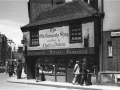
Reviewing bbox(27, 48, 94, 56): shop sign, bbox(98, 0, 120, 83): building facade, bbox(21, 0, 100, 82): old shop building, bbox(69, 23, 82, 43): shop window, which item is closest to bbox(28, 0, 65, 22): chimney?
bbox(21, 0, 100, 82): old shop building

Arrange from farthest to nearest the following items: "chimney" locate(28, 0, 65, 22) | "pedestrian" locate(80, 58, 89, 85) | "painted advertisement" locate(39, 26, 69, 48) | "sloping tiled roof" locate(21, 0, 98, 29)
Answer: "chimney" locate(28, 0, 65, 22)
"painted advertisement" locate(39, 26, 69, 48)
"sloping tiled roof" locate(21, 0, 98, 29)
"pedestrian" locate(80, 58, 89, 85)

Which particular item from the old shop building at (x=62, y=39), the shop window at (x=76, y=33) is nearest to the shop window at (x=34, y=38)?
the old shop building at (x=62, y=39)

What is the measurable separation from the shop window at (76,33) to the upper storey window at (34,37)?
13.9ft

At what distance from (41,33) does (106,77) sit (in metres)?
7.73

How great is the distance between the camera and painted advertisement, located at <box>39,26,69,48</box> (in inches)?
783

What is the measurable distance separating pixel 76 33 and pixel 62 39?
5.35 feet

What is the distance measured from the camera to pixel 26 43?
23172mm

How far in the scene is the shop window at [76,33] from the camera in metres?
18.8

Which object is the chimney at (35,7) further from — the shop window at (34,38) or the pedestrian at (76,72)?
the pedestrian at (76,72)

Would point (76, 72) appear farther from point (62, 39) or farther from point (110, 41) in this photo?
point (110, 41)

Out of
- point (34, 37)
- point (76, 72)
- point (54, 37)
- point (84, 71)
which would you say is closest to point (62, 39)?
point (54, 37)

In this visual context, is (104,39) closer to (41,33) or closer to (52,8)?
(41,33)

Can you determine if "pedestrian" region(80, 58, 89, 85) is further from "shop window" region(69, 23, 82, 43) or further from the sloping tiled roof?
the sloping tiled roof

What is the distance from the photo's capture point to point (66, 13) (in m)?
20.9
